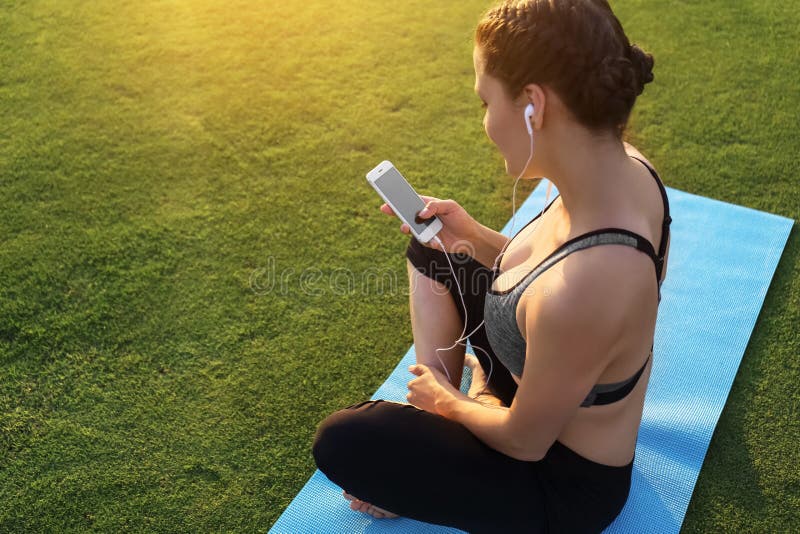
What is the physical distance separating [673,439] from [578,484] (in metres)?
0.63

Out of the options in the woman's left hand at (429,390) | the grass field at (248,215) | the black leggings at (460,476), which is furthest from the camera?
the grass field at (248,215)

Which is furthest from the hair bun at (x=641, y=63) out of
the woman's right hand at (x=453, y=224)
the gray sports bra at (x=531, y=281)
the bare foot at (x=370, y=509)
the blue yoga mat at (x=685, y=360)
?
the bare foot at (x=370, y=509)

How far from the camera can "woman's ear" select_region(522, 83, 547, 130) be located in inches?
51.8

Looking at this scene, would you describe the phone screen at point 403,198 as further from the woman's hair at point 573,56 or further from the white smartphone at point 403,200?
the woman's hair at point 573,56

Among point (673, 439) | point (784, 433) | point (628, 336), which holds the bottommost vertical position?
point (784, 433)

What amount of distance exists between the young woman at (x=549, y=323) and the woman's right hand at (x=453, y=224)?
17 mm

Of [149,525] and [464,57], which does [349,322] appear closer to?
[149,525]

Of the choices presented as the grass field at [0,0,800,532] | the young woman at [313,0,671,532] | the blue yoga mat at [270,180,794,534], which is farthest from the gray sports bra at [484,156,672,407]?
the grass field at [0,0,800,532]

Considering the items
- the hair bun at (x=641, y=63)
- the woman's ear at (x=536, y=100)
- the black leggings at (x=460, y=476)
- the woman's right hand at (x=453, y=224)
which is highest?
the woman's ear at (x=536, y=100)

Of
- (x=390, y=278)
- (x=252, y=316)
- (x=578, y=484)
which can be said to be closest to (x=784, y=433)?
(x=578, y=484)

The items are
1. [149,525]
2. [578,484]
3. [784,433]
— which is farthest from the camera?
[784,433]

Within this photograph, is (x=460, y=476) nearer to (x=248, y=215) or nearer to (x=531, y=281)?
(x=531, y=281)

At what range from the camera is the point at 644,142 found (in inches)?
127

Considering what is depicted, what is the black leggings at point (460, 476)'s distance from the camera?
1615mm
